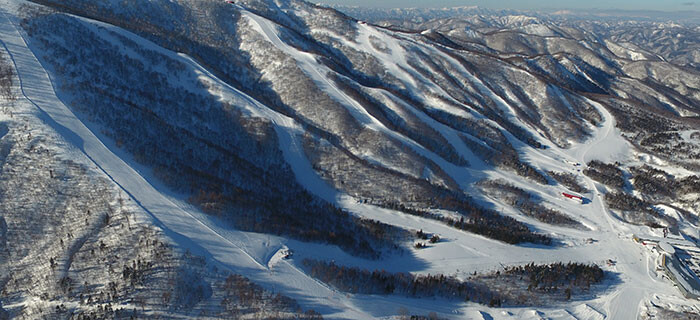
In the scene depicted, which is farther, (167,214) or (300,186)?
(300,186)

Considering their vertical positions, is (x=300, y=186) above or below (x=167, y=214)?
below

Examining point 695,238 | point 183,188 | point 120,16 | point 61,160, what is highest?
point 120,16

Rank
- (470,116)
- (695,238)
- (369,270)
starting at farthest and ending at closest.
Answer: (470,116) < (695,238) < (369,270)

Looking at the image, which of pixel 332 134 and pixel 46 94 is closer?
pixel 46 94

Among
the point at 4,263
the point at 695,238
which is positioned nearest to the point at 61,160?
the point at 4,263

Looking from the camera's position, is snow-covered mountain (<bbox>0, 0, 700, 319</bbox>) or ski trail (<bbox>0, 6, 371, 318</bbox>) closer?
ski trail (<bbox>0, 6, 371, 318</bbox>)

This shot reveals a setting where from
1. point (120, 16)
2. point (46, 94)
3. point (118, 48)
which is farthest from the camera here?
point (120, 16)

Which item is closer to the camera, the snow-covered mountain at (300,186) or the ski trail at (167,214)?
the ski trail at (167,214)

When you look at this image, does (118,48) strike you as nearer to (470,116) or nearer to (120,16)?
(120,16)
